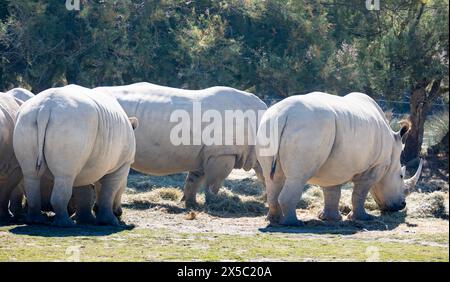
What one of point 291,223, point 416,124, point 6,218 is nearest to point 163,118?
point 291,223

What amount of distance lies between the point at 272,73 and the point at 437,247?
34.9 ft

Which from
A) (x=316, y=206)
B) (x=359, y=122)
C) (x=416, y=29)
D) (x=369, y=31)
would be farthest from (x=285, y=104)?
(x=369, y=31)

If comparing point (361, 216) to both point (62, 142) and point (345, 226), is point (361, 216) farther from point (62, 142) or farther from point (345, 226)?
point (62, 142)

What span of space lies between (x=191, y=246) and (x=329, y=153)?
3564 mm

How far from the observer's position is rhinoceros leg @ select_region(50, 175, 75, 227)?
14.5 metres

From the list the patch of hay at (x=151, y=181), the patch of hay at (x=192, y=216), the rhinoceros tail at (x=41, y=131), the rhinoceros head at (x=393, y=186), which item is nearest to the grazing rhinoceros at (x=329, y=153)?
the rhinoceros head at (x=393, y=186)

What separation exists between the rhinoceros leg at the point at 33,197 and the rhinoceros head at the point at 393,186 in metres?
5.44

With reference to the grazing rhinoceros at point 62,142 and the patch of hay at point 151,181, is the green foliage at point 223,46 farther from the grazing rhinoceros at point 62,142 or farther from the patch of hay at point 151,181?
the grazing rhinoceros at point 62,142

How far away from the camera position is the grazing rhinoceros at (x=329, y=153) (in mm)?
15555

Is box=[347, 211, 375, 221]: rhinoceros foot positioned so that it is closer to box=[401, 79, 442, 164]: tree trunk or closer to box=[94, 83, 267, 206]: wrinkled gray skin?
box=[94, 83, 267, 206]: wrinkled gray skin

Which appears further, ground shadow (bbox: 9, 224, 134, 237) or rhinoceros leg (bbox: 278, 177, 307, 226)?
rhinoceros leg (bbox: 278, 177, 307, 226)

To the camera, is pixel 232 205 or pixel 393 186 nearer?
pixel 393 186

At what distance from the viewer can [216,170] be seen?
18734mm

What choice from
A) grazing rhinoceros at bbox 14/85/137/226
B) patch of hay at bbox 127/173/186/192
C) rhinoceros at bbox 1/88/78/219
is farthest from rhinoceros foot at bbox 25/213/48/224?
patch of hay at bbox 127/173/186/192
